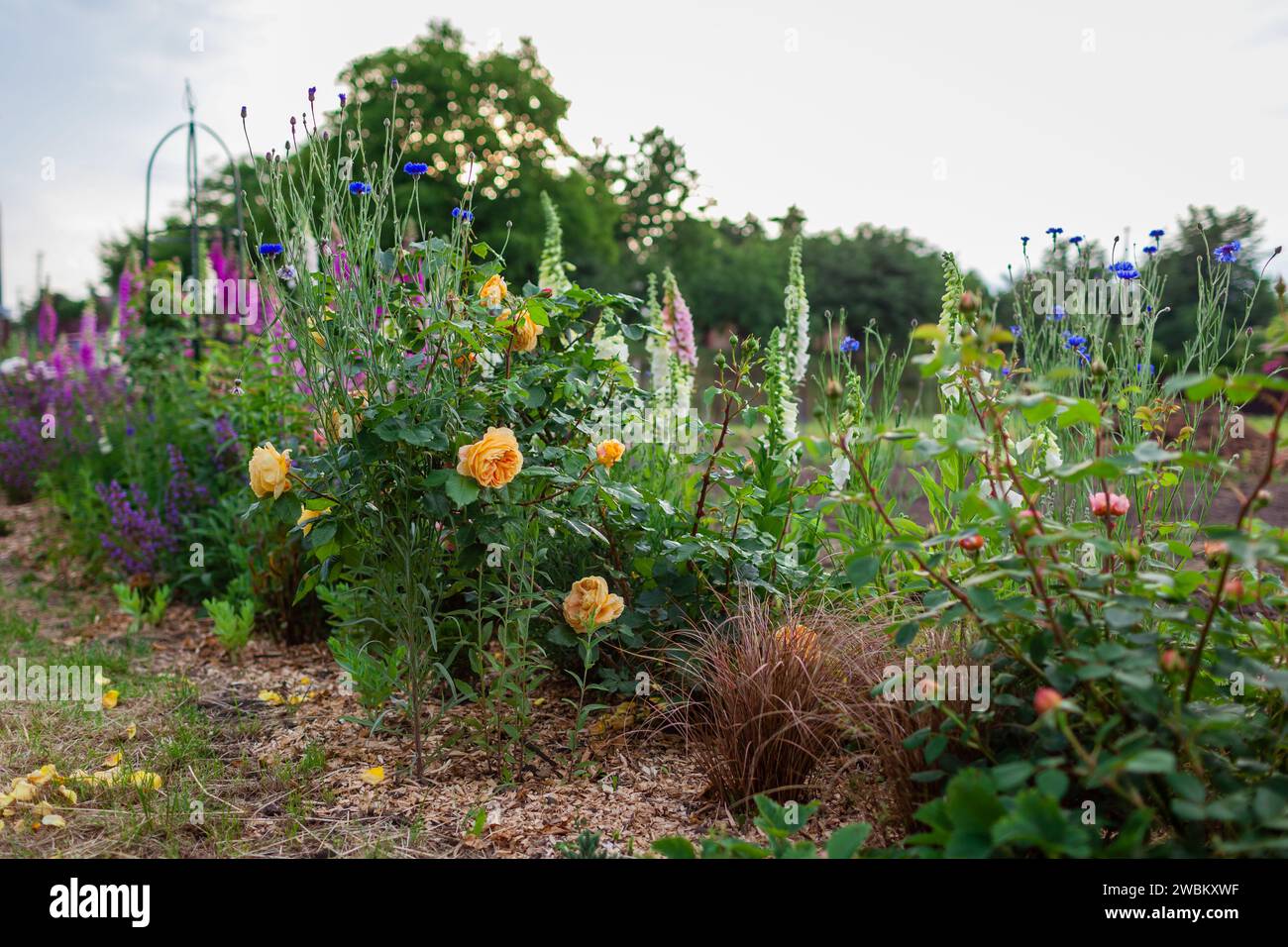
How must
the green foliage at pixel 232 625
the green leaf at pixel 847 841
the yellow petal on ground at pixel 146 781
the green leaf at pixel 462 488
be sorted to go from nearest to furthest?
the green leaf at pixel 847 841
the green leaf at pixel 462 488
the yellow petal on ground at pixel 146 781
the green foliage at pixel 232 625

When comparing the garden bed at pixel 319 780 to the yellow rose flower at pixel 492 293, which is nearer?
the garden bed at pixel 319 780

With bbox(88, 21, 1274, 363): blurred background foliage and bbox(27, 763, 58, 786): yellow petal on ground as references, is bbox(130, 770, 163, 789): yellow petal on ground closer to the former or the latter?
bbox(27, 763, 58, 786): yellow petal on ground

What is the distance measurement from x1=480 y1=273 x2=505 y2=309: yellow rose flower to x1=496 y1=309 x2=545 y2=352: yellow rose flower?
0.16 feet

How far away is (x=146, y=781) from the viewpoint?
8.72 feet

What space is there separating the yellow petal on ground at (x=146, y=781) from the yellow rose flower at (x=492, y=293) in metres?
1.68

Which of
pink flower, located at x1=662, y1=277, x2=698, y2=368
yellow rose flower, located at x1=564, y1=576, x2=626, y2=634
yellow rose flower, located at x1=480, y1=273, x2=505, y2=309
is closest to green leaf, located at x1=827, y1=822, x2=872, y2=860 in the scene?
yellow rose flower, located at x1=564, y1=576, x2=626, y2=634

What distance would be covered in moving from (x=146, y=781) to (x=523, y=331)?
170cm

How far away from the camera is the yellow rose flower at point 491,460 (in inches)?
90.4

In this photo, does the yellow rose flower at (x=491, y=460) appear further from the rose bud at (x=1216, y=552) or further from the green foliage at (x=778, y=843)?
the rose bud at (x=1216, y=552)

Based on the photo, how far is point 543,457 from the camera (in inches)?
101

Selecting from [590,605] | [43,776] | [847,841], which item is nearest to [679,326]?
[590,605]

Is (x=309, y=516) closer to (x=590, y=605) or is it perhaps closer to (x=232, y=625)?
(x=590, y=605)

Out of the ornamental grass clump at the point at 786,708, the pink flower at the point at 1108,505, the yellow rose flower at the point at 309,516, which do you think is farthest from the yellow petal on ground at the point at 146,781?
the pink flower at the point at 1108,505
